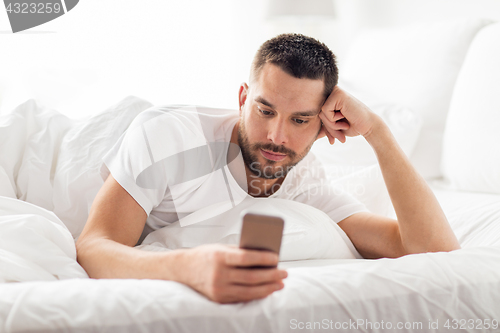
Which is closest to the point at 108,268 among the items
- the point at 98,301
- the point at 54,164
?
the point at 98,301

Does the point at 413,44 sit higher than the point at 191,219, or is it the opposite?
the point at 413,44

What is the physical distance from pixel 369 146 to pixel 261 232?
1.08m

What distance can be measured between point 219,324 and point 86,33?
2.28 m

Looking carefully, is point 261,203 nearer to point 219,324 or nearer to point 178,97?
point 219,324

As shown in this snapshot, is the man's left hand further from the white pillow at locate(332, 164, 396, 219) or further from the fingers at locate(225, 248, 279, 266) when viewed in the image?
the fingers at locate(225, 248, 279, 266)

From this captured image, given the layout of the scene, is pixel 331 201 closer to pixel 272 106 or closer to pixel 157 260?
pixel 272 106

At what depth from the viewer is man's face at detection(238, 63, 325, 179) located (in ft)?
3.26

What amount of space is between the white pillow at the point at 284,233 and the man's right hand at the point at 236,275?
27cm

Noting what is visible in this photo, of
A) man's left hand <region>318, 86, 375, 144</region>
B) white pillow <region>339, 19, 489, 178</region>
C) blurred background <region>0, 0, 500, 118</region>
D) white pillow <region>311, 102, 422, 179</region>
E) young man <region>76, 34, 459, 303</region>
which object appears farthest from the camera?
blurred background <region>0, 0, 500, 118</region>

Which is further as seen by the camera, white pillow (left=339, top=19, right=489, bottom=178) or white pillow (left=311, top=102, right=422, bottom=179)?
white pillow (left=339, top=19, right=489, bottom=178)

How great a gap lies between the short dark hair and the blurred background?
3.81 feet

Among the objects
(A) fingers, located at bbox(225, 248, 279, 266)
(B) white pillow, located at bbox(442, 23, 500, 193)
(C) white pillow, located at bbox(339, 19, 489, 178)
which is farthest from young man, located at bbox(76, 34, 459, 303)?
(C) white pillow, located at bbox(339, 19, 489, 178)

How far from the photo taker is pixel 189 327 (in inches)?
21.0

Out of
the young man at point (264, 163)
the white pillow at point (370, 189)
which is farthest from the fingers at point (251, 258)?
the white pillow at point (370, 189)
